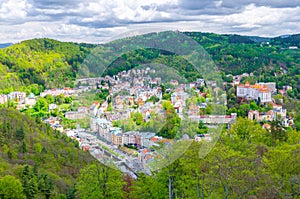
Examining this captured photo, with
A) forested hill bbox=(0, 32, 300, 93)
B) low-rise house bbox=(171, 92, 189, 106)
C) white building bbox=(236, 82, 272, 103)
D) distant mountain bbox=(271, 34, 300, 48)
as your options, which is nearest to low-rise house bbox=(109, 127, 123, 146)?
low-rise house bbox=(171, 92, 189, 106)

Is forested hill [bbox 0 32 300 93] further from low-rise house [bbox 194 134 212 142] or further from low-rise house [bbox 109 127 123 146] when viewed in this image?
low-rise house [bbox 194 134 212 142]

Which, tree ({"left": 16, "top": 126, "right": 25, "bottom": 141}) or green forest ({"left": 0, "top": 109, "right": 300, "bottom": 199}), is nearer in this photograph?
green forest ({"left": 0, "top": 109, "right": 300, "bottom": 199})

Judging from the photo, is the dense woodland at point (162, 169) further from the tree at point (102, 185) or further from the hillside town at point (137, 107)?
the hillside town at point (137, 107)

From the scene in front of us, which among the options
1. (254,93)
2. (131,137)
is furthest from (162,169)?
(254,93)

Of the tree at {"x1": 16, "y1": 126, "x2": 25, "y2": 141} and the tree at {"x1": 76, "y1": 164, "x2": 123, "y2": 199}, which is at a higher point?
the tree at {"x1": 76, "y1": 164, "x2": 123, "y2": 199}

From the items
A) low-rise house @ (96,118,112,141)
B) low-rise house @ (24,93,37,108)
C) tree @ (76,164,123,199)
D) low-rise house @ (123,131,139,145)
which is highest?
low-rise house @ (96,118,112,141)

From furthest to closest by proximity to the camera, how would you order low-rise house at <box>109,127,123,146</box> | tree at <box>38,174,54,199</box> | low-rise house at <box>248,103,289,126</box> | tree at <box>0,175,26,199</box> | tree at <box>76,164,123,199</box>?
low-rise house at <box>248,103,289,126</box>
tree at <box>38,174,54,199</box>
tree at <box>0,175,26,199</box>
tree at <box>76,164,123,199</box>
low-rise house at <box>109,127,123,146</box>
